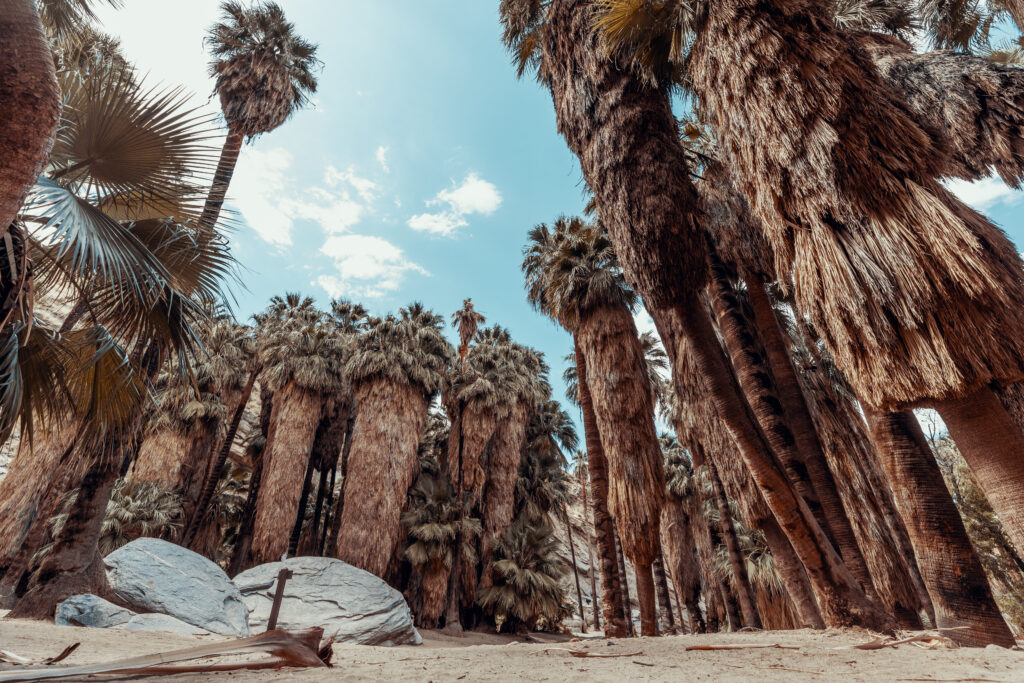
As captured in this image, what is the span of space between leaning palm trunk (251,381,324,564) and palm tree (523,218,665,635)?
43.2 feet

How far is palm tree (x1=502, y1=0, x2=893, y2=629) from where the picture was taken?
19.5ft

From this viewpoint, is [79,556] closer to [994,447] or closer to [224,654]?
[224,654]

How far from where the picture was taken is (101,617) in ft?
24.1

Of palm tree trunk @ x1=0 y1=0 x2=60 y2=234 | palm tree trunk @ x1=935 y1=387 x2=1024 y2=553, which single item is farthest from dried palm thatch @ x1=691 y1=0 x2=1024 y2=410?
palm tree trunk @ x1=0 y1=0 x2=60 y2=234

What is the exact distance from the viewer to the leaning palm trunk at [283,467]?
18203mm

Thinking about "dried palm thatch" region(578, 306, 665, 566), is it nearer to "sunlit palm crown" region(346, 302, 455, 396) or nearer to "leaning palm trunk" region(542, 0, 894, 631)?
"leaning palm trunk" region(542, 0, 894, 631)

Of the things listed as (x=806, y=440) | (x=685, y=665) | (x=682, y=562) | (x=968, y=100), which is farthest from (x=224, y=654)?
(x=682, y=562)

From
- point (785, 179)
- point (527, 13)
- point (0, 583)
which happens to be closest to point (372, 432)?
point (0, 583)

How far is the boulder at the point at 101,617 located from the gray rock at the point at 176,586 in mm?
806

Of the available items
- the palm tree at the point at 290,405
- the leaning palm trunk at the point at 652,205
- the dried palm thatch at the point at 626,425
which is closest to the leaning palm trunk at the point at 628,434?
the dried palm thatch at the point at 626,425

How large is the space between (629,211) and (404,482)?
53.8 feet

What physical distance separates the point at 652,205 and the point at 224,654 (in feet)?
20.0

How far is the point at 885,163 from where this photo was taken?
3420mm

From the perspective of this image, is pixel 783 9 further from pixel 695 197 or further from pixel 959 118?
pixel 959 118
